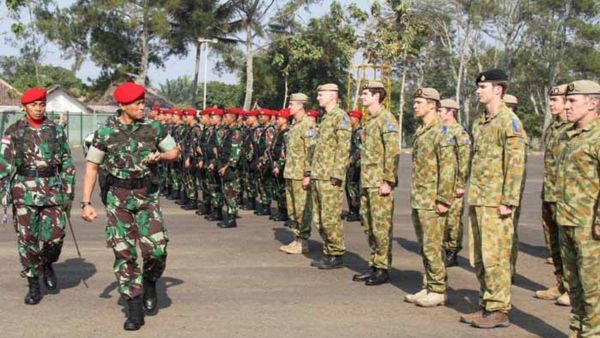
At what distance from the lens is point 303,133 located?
10.7 metres

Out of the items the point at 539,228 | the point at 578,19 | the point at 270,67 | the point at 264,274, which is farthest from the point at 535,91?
the point at 264,274

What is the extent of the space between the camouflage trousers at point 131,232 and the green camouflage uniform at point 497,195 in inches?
99.5

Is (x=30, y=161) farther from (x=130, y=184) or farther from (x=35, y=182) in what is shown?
(x=130, y=184)

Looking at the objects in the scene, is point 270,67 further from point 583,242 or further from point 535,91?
point 583,242

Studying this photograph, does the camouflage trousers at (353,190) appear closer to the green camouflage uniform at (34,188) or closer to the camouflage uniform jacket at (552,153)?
the camouflage uniform jacket at (552,153)

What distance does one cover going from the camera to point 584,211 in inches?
207

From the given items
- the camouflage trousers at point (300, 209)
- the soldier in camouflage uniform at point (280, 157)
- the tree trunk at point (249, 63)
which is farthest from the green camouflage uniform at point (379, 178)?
the tree trunk at point (249, 63)

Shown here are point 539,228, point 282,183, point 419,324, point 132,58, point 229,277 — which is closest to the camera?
point 419,324

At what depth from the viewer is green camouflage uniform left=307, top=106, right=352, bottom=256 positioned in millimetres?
8633

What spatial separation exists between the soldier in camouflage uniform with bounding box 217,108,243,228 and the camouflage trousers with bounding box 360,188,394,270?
4.48 metres

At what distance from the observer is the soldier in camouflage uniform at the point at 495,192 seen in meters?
6.19

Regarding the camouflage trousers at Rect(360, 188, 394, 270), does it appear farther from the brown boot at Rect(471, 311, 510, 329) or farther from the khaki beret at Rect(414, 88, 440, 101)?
the brown boot at Rect(471, 311, 510, 329)

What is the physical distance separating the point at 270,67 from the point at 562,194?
155 feet

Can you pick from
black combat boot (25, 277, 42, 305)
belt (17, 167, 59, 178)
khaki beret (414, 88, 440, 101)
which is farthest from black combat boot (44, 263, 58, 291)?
khaki beret (414, 88, 440, 101)
